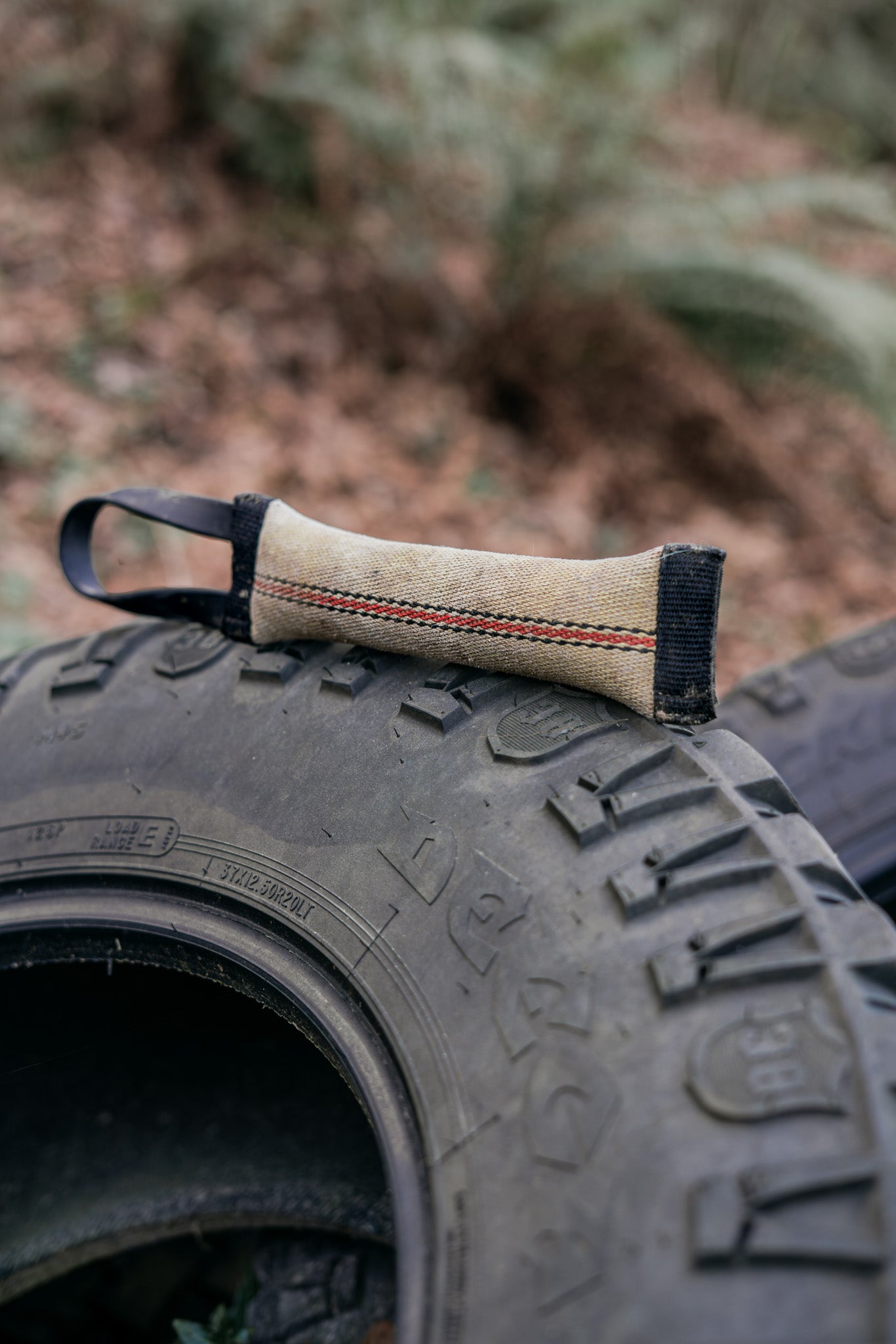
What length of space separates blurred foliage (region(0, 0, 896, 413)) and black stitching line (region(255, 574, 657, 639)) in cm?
298

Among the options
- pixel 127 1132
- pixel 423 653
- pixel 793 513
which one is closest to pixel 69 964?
pixel 127 1132

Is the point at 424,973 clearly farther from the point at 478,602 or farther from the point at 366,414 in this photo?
the point at 366,414

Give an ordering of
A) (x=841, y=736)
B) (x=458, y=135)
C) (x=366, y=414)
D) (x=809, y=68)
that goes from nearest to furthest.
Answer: (x=841, y=736)
(x=366, y=414)
(x=458, y=135)
(x=809, y=68)

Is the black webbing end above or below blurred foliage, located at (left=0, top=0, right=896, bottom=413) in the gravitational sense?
below

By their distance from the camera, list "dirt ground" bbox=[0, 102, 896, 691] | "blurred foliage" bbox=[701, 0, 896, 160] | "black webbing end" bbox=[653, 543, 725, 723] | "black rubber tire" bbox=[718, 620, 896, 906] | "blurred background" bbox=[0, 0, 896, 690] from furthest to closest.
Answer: "blurred foliage" bbox=[701, 0, 896, 160]
"blurred background" bbox=[0, 0, 896, 690]
"dirt ground" bbox=[0, 102, 896, 691]
"black rubber tire" bbox=[718, 620, 896, 906]
"black webbing end" bbox=[653, 543, 725, 723]

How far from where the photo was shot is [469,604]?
94cm

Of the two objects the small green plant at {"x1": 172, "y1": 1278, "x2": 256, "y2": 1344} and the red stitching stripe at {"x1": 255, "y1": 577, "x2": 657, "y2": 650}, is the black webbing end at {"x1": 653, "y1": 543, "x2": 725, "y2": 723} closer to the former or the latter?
the red stitching stripe at {"x1": 255, "y1": 577, "x2": 657, "y2": 650}

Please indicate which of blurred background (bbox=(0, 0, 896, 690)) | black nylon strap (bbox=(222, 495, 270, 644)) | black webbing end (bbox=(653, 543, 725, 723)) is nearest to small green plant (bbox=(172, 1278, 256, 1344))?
black nylon strap (bbox=(222, 495, 270, 644))

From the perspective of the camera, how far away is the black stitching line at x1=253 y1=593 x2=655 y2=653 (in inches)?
34.8

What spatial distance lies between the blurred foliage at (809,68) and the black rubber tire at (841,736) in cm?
666

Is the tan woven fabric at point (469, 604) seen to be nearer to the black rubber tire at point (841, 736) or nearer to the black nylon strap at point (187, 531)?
the black nylon strap at point (187, 531)

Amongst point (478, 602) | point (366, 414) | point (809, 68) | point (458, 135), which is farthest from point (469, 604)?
point (809, 68)

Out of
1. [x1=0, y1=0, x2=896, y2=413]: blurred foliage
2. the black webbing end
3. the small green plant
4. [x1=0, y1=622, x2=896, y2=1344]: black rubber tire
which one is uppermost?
[x1=0, y1=0, x2=896, y2=413]: blurred foliage

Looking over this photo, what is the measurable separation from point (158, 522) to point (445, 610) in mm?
477
